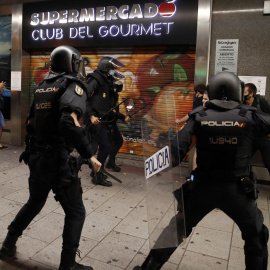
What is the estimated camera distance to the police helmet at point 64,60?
8.63ft

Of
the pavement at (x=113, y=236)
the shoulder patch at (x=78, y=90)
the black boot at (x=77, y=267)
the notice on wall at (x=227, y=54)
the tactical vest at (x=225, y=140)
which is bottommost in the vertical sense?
the pavement at (x=113, y=236)

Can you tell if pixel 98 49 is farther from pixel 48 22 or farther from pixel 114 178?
pixel 114 178

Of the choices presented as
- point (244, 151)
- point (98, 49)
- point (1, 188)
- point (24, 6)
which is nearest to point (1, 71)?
point (24, 6)

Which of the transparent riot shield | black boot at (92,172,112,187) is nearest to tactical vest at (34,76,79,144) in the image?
the transparent riot shield

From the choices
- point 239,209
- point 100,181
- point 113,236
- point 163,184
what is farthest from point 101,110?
point 239,209

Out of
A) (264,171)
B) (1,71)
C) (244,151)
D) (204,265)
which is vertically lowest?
(204,265)

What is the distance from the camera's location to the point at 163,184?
2375mm

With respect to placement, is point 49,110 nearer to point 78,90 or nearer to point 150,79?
point 78,90

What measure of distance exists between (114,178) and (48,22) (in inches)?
167

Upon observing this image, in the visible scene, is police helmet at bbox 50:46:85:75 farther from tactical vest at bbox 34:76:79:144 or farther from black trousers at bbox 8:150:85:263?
black trousers at bbox 8:150:85:263

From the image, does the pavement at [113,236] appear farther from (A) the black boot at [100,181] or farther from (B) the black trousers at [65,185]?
(B) the black trousers at [65,185]

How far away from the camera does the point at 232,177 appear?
221 centimetres

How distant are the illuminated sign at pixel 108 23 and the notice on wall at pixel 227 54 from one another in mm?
546

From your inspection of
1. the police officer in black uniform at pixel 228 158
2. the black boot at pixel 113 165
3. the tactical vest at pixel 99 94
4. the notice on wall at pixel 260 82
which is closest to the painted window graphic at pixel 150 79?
the black boot at pixel 113 165
